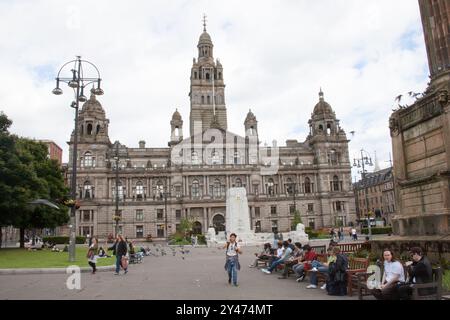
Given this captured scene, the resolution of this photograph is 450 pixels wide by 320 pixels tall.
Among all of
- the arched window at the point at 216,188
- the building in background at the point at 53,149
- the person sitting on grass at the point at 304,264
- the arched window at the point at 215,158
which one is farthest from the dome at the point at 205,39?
the person sitting on grass at the point at 304,264

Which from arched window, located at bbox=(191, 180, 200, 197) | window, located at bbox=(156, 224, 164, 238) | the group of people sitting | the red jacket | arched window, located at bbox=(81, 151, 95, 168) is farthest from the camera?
arched window, located at bbox=(191, 180, 200, 197)

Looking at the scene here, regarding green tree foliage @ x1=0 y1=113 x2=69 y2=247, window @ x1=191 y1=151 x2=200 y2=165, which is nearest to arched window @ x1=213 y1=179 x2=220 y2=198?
window @ x1=191 y1=151 x2=200 y2=165

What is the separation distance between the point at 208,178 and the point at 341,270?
65.3 m

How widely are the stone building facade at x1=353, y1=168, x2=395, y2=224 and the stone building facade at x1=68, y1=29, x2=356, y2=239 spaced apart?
13.3 m

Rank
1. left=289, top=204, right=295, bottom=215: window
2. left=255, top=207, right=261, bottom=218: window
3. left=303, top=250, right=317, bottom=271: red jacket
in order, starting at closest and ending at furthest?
1. left=303, top=250, right=317, bottom=271: red jacket
2. left=255, top=207, right=261, bottom=218: window
3. left=289, top=204, right=295, bottom=215: window

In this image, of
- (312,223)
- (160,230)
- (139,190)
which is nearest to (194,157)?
(139,190)

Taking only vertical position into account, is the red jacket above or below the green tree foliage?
below

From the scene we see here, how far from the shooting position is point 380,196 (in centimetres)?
9406

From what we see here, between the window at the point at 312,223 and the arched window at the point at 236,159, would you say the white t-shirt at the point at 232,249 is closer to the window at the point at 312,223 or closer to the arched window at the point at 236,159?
the arched window at the point at 236,159

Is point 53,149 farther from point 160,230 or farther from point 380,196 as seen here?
point 380,196

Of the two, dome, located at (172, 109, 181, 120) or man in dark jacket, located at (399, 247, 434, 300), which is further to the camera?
dome, located at (172, 109, 181, 120)

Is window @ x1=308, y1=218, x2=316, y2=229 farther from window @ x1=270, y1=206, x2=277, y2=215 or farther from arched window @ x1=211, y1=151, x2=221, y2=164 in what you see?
arched window @ x1=211, y1=151, x2=221, y2=164

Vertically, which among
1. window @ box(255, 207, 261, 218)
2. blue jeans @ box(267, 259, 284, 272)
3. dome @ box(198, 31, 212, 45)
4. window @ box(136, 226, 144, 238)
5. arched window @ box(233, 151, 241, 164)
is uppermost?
dome @ box(198, 31, 212, 45)

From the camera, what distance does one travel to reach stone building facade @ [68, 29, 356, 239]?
73.6 m
